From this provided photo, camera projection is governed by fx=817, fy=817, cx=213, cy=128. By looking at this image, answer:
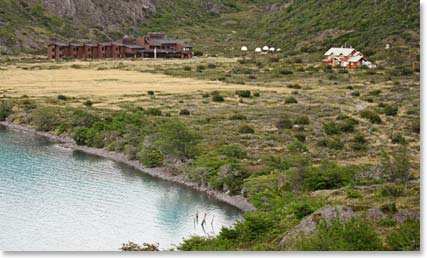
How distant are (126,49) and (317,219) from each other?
5471 cm

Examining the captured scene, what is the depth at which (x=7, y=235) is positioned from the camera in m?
14.3

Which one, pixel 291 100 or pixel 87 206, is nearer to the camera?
pixel 87 206

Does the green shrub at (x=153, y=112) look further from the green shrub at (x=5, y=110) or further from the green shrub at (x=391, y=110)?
the green shrub at (x=391, y=110)

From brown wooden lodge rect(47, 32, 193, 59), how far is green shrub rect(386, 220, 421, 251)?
5172cm

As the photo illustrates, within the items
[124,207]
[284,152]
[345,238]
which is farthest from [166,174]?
[345,238]

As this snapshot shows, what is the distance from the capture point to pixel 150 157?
79.8 ft

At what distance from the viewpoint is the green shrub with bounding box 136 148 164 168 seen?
945 inches

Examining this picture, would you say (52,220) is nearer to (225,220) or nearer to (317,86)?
(225,220)

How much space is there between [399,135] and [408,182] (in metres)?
3.06

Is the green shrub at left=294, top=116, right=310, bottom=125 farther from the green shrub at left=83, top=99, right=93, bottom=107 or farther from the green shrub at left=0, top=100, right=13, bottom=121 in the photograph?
the green shrub at left=0, top=100, right=13, bottom=121

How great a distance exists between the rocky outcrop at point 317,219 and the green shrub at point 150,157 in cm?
1092

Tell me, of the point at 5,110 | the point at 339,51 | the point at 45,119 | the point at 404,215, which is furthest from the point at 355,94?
the point at 404,215

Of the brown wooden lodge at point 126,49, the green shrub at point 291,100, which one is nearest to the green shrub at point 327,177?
the green shrub at point 291,100

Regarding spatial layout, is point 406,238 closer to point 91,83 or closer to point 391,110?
point 391,110
